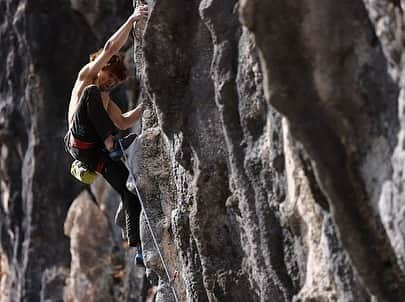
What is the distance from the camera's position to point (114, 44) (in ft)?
22.0

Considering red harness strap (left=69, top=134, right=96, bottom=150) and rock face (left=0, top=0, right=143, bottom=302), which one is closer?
red harness strap (left=69, top=134, right=96, bottom=150)

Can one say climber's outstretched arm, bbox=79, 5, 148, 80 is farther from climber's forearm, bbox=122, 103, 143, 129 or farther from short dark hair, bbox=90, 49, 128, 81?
climber's forearm, bbox=122, 103, 143, 129

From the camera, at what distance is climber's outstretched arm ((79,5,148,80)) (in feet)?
21.4

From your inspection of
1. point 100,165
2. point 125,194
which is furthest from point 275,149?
point 125,194

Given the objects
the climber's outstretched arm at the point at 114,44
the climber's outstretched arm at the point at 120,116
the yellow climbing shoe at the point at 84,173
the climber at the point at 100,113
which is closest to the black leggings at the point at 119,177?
the climber at the point at 100,113

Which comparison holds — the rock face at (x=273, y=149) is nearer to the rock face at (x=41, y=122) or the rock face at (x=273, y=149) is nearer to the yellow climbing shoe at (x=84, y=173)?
the yellow climbing shoe at (x=84, y=173)

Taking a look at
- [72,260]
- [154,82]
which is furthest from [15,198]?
[154,82]

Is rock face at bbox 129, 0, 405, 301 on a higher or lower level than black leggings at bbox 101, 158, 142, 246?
lower

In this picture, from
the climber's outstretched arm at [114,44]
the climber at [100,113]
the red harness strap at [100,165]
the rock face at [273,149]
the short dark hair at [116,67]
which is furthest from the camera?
the red harness strap at [100,165]

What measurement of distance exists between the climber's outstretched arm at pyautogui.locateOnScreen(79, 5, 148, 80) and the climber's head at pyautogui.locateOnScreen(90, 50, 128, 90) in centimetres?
7

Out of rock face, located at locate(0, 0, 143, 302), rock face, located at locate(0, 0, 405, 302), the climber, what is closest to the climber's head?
the climber

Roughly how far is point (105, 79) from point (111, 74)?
7 centimetres

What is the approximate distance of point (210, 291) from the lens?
6152mm

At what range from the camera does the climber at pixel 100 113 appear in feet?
22.4
